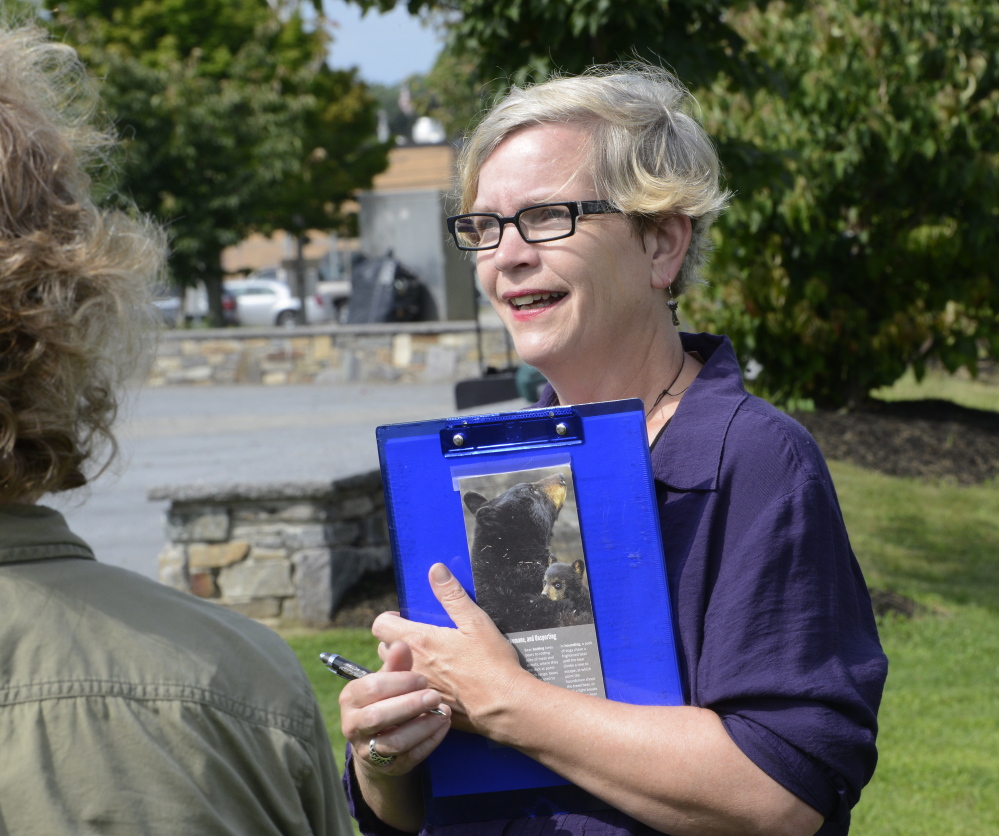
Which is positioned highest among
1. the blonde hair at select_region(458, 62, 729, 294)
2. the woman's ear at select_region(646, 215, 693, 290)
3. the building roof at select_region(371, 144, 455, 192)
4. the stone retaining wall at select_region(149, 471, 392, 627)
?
the blonde hair at select_region(458, 62, 729, 294)

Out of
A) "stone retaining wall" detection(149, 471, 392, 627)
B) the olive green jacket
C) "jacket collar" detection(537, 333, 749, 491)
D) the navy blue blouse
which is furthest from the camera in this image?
"stone retaining wall" detection(149, 471, 392, 627)

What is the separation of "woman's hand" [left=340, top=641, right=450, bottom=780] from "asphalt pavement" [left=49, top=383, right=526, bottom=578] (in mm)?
455

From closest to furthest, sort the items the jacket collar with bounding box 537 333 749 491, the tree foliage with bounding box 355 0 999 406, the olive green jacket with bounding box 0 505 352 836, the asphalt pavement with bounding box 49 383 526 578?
the olive green jacket with bounding box 0 505 352 836
the jacket collar with bounding box 537 333 749 491
the asphalt pavement with bounding box 49 383 526 578
the tree foliage with bounding box 355 0 999 406

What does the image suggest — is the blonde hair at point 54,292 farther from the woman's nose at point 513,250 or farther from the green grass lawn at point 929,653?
the green grass lawn at point 929,653

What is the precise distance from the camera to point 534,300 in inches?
70.1

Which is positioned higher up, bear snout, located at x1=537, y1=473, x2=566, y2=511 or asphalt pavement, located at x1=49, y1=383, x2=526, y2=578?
bear snout, located at x1=537, y1=473, x2=566, y2=511

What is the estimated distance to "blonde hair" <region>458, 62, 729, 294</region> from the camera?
5.64 feet

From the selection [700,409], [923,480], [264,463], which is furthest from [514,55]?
[923,480]

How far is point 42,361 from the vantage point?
1.21 meters

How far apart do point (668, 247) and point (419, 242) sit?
1755 cm

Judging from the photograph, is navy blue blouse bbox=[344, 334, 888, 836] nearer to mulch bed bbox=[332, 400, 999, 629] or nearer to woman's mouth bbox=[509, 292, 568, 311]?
woman's mouth bbox=[509, 292, 568, 311]

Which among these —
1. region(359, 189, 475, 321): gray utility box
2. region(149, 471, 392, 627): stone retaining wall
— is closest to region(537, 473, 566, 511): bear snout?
region(149, 471, 392, 627): stone retaining wall

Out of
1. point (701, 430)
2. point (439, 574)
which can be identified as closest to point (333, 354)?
point (701, 430)

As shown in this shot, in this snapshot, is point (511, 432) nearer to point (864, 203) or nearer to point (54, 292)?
point (54, 292)
